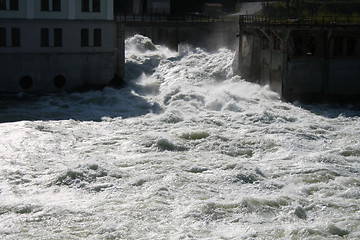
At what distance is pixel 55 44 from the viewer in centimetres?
3584

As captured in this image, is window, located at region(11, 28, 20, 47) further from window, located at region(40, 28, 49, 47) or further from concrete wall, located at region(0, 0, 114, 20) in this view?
window, located at region(40, 28, 49, 47)

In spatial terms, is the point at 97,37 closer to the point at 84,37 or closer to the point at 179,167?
the point at 84,37

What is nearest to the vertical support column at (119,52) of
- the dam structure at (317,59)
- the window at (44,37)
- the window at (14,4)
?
the window at (44,37)

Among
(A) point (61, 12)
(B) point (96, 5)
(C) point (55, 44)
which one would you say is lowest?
(C) point (55, 44)

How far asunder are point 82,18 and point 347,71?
16.1 metres

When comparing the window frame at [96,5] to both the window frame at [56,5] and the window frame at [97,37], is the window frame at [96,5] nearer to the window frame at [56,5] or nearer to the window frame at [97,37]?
the window frame at [97,37]

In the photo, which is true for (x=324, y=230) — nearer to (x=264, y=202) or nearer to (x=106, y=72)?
(x=264, y=202)

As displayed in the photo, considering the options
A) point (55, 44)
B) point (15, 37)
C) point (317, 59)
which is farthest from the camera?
point (55, 44)

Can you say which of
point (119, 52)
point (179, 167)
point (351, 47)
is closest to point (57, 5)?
point (119, 52)

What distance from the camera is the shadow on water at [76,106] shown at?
1136 inches

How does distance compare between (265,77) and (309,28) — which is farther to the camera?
(265,77)

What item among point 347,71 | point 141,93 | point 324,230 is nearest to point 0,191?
point 324,230

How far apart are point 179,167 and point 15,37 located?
19.0 meters

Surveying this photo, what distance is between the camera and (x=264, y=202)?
55.0ft
